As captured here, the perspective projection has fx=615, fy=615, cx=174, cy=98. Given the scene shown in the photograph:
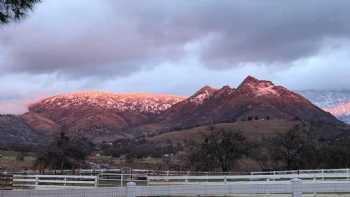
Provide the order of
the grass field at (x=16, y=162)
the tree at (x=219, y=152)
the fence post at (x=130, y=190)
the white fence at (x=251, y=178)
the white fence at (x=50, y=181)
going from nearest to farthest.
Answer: the fence post at (x=130, y=190) → the white fence at (x=251, y=178) → the white fence at (x=50, y=181) → the tree at (x=219, y=152) → the grass field at (x=16, y=162)

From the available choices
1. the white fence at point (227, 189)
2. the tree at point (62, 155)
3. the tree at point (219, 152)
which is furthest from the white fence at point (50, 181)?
the tree at point (219, 152)

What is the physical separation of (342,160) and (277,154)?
10278mm

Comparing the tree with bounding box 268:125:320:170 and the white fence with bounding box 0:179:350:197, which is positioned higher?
the tree with bounding box 268:125:320:170

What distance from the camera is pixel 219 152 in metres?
74.3

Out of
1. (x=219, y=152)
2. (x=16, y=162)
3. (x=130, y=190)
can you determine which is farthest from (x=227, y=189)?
(x=16, y=162)

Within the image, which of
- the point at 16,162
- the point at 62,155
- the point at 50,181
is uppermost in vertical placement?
the point at 62,155

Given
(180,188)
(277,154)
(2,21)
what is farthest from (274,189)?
(277,154)

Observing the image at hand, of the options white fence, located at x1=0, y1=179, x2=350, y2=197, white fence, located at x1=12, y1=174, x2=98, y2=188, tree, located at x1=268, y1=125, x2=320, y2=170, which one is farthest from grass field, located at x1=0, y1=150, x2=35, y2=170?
white fence, located at x1=0, y1=179, x2=350, y2=197

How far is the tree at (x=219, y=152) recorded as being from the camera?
74.3 m

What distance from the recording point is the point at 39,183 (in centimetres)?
3909

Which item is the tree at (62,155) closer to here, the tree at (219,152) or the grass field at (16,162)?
the grass field at (16,162)

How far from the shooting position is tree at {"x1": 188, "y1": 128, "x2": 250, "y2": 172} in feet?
244

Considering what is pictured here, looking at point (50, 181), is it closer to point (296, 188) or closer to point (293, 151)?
point (296, 188)

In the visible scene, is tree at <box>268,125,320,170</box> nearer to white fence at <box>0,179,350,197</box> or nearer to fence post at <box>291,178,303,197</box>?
white fence at <box>0,179,350,197</box>
